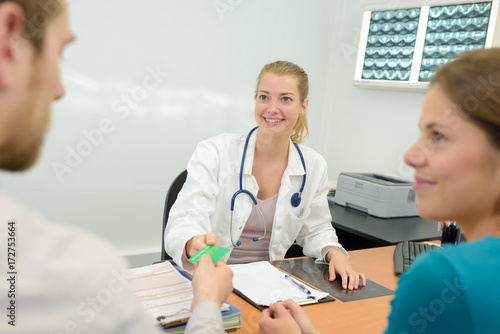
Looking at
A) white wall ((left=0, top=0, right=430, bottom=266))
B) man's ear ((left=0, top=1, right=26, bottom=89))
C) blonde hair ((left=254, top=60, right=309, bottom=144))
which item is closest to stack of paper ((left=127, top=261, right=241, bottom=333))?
man's ear ((left=0, top=1, right=26, bottom=89))

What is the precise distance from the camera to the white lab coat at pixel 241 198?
1821 mm

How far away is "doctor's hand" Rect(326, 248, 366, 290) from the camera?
155 centimetres

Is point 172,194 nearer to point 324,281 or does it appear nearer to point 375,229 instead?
point 324,281

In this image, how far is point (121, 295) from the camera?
1.77 feet

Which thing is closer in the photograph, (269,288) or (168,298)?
(168,298)

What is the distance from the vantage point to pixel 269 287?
144 centimetres

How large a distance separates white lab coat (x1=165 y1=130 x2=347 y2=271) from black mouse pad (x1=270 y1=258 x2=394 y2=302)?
14 centimetres

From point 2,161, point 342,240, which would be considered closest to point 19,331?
point 2,161

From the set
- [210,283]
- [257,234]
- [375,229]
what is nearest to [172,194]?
[257,234]

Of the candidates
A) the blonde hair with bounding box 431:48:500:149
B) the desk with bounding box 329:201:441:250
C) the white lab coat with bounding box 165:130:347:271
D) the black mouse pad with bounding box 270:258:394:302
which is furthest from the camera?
the desk with bounding box 329:201:441:250

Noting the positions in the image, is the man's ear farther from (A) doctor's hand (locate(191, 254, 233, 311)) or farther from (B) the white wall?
(B) the white wall

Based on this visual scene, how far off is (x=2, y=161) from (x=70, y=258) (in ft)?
0.47

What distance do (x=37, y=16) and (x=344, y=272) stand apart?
53.0 inches

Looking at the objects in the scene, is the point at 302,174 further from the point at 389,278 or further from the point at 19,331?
the point at 19,331
